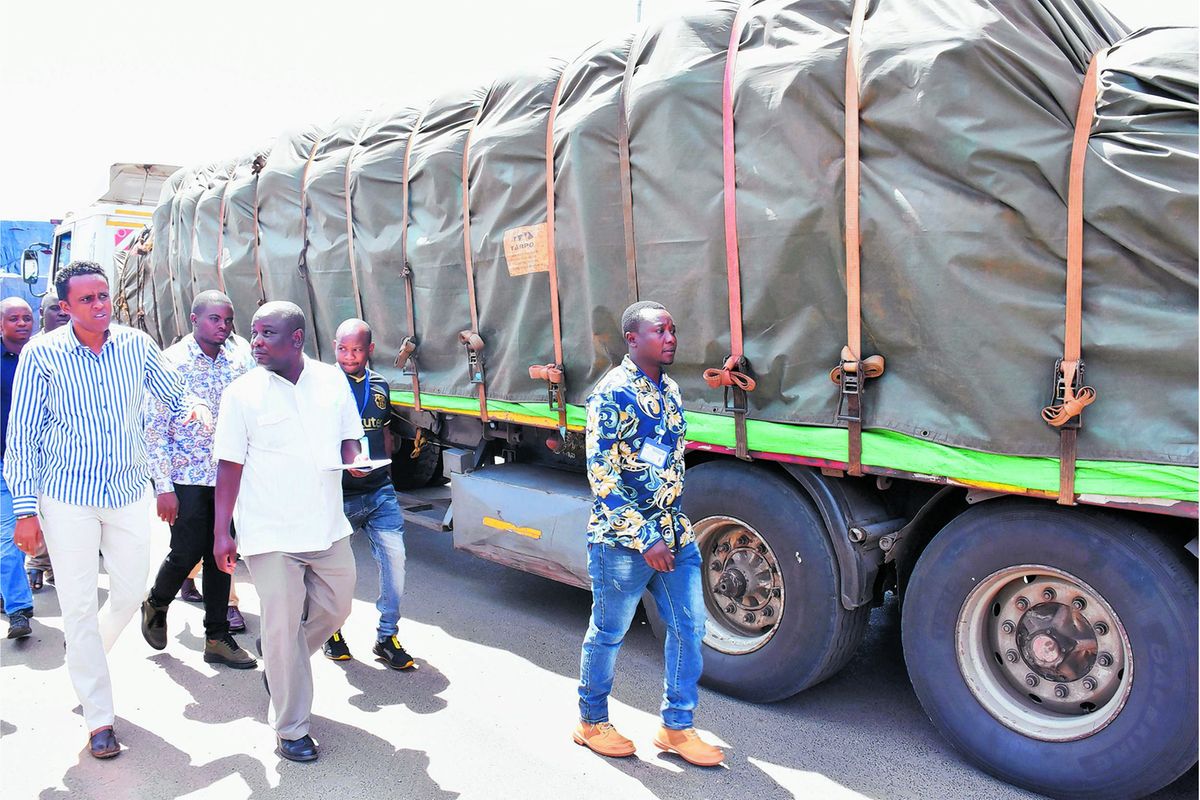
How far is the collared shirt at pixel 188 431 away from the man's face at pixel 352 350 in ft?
1.70

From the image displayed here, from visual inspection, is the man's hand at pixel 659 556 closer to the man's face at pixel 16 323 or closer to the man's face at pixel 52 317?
the man's face at pixel 16 323

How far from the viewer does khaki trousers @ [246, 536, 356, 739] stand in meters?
3.56

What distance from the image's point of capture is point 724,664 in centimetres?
423

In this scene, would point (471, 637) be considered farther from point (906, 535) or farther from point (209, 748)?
point (906, 535)

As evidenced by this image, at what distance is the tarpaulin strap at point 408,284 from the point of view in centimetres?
593

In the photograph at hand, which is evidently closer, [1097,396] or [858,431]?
[1097,396]

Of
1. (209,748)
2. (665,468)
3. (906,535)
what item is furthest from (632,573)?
(209,748)

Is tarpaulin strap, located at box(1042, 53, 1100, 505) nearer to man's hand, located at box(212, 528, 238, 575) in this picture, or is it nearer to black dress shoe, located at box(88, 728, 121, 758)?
man's hand, located at box(212, 528, 238, 575)

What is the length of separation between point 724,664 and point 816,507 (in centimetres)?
91

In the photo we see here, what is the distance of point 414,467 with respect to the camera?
7805 millimetres

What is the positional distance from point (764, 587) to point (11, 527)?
4.27 metres

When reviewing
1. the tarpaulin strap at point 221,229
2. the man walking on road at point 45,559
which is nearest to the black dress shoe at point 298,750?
the man walking on road at point 45,559

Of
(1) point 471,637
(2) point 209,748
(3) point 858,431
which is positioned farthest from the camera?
(1) point 471,637

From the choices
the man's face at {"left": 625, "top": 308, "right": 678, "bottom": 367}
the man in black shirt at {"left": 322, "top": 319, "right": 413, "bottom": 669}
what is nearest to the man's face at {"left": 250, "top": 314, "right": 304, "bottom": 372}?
the man in black shirt at {"left": 322, "top": 319, "right": 413, "bottom": 669}
